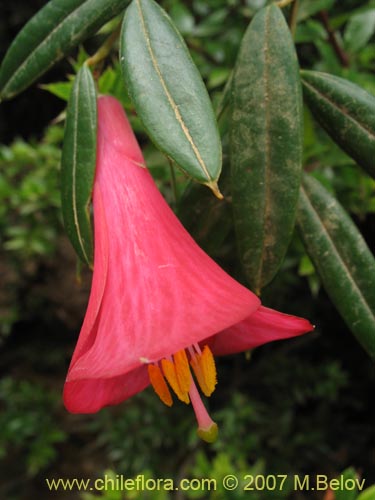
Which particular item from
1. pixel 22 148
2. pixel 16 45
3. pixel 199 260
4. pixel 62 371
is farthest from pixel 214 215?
pixel 62 371

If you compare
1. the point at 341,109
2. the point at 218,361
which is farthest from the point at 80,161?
the point at 218,361

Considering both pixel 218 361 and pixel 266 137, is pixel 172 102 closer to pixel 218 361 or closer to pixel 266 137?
pixel 266 137

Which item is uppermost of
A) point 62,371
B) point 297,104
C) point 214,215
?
point 297,104

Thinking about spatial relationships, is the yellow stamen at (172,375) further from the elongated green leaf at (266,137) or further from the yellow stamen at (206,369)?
the elongated green leaf at (266,137)

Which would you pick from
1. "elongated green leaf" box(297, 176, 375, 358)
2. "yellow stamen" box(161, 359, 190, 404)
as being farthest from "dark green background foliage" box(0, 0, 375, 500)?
"yellow stamen" box(161, 359, 190, 404)

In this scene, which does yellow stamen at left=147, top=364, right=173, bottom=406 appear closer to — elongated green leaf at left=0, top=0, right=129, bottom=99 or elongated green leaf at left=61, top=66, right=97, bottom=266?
elongated green leaf at left=61, top=66, right=97, bottom=266

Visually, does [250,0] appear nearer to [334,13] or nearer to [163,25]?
[334,13]
